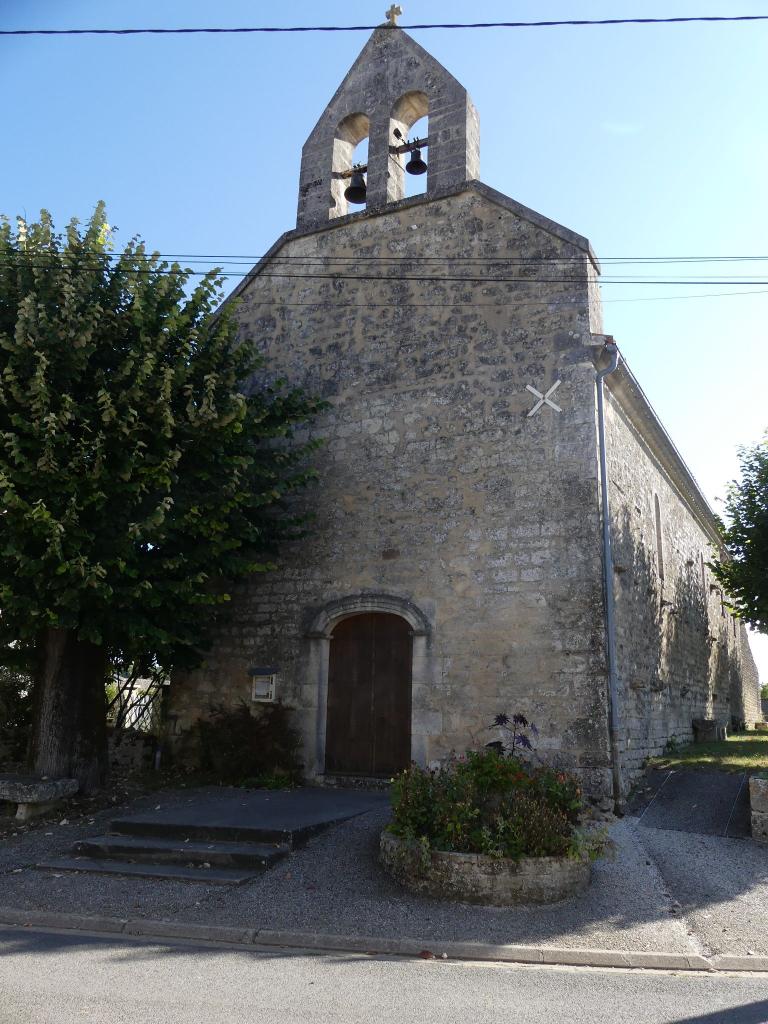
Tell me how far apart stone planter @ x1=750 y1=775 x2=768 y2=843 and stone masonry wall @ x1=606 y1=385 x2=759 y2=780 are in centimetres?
162

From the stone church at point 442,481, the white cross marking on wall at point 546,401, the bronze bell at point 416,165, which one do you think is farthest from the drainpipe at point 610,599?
the bronze bell at point 416,165

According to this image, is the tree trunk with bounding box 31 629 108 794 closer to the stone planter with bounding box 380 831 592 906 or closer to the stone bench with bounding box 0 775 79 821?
the stone bench with bounding box 0 775 79 821

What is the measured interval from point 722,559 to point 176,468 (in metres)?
14.9

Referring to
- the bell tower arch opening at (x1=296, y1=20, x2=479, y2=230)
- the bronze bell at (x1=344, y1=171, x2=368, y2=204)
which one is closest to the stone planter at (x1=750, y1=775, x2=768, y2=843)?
the bell tower arch opening at (x1=296, y1=20, x2=479, y2=230)

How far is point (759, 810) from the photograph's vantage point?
25.5ft

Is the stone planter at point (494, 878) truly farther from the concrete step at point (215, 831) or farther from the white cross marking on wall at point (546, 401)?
the white cross marking on wall at point (546, 401)

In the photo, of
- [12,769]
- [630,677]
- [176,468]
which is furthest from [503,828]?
[12,769]

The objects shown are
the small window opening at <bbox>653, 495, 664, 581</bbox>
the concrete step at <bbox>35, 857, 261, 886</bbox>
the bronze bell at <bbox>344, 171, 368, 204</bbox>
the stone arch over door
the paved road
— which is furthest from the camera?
the small window opening at <bbox>653, 495, 664, 581</bbox>

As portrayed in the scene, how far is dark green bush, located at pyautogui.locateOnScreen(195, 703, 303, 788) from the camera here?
10578 mm

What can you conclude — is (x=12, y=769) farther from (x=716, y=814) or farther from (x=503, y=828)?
(x=716, y=814)

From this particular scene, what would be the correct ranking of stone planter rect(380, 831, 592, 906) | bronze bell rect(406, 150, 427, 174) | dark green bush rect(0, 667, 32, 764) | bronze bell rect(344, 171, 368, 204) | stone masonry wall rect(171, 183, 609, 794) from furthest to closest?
bronze bell rect(344, 171, 368, 204), bronze bell rect(406, 150, 427, 174), dark green bush rect(0, 667, 32, 764), stone masonry wall rect(171, 183, 609, 794), stone planter rect(380, 831, 592, 906)

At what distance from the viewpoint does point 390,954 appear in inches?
209

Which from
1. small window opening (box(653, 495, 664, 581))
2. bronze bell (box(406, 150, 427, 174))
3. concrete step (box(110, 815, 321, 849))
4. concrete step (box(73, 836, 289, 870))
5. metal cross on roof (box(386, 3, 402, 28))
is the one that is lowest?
concrete step (box(73, 836, 289, 870))

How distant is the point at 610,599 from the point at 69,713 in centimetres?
657
